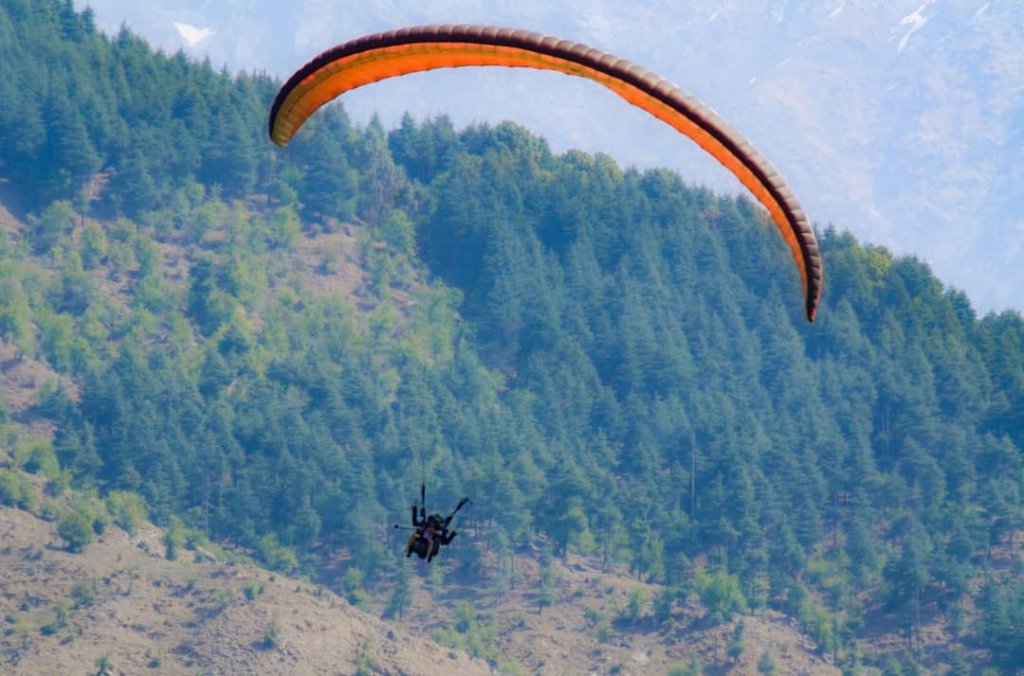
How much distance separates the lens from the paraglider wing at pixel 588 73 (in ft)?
153

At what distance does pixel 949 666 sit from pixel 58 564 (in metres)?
64.9

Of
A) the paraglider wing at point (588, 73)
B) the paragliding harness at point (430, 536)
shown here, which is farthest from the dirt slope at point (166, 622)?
the paraglider wing at point (588, 73)

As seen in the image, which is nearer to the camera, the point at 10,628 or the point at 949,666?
the point at 10,628

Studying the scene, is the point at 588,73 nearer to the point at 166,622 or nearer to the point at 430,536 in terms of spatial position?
the point at 430,536

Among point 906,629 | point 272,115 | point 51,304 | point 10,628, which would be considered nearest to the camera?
point 272,115

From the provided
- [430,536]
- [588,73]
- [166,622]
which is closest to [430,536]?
[430,536]

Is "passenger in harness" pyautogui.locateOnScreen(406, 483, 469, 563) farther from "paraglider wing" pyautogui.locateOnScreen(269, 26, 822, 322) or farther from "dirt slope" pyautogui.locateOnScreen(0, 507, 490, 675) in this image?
"dirt slope" pyautogui.locateOnScreen(0, 507, 490, 675)

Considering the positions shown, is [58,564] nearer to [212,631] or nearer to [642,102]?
[212,631]

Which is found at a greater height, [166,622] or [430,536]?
[166,622]

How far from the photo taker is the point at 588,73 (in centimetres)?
4884

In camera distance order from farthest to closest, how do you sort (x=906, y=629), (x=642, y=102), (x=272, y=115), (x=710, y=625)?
(x=906, y=629) < (x=710, y=625) < (x=272, y=115) < (x=642, y=102)

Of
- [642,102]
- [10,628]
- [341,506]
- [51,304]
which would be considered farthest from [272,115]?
[51,304]

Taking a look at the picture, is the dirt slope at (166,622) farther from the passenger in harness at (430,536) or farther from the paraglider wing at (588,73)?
the paraglider wing at (588,73)

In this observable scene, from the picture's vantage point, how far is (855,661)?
6875 inches
